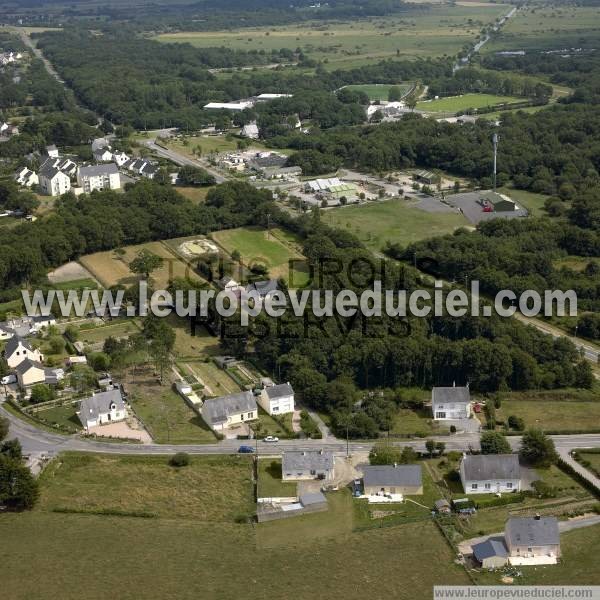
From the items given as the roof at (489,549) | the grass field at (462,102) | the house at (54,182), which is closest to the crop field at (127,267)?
the house at (54,182)

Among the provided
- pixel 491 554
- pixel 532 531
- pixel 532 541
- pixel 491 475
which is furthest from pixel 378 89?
pixel 491 554

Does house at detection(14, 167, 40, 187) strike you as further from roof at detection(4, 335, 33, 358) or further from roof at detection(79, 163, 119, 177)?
roof at detection(4, 335, 33, 358)

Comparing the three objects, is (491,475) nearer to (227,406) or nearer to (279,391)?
(279,391)

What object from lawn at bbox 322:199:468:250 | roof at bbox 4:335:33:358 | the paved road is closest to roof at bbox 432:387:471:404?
roof at bbox 4:335:33:358

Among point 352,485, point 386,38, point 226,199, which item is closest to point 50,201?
point 226,199

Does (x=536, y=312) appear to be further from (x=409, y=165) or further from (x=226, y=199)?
(x=409, y=165)

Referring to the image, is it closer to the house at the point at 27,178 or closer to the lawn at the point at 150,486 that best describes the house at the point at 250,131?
the house at the point at 27,178
